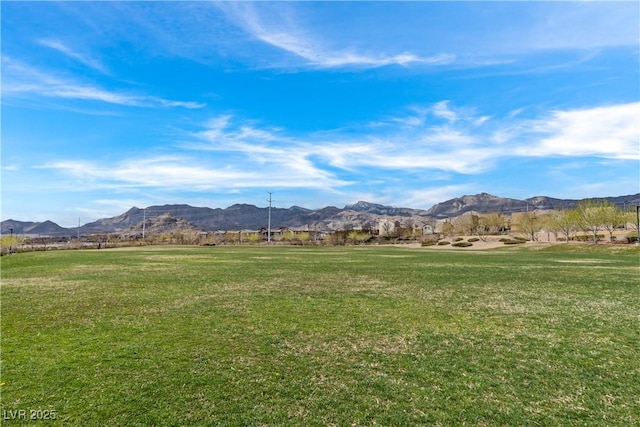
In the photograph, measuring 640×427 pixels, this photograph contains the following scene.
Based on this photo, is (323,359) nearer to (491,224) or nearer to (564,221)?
(564,221)

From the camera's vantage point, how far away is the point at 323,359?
7250 millimetres

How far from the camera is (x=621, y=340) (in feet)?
27.3

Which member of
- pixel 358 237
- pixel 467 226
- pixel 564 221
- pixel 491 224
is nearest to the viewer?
pixel 564 221

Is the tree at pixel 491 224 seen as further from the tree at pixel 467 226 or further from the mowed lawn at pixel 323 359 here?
the mowed lawn at pixel 323 359

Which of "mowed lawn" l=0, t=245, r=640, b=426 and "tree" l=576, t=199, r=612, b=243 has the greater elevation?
"tree" l=576, t=199, r=612, b=243

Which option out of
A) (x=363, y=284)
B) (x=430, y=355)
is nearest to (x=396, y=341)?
(x=430, y=355)

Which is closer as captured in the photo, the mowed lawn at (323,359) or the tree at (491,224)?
the mowed lawn at (323,359)

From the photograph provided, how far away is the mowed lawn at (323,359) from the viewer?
205 inches

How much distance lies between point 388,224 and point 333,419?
147 meters

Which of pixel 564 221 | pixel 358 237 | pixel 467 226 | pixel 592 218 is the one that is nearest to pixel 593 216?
pixel 592 218

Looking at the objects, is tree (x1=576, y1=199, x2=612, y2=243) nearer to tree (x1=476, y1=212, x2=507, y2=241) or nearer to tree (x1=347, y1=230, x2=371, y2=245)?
tree (x1=476, y1=212, x2=507, y2=241)

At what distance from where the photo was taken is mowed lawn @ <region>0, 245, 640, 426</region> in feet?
17.1

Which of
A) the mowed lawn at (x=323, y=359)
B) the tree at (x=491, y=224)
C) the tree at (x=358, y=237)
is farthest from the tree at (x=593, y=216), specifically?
the mowed lawn at (x=323, y=359)

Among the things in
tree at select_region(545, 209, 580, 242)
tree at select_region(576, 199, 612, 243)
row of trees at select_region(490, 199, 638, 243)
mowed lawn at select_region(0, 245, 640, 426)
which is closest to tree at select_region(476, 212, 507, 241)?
row of trees at select_region(490, 199, 638, 243)
